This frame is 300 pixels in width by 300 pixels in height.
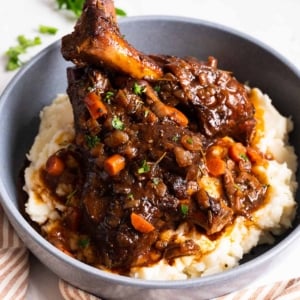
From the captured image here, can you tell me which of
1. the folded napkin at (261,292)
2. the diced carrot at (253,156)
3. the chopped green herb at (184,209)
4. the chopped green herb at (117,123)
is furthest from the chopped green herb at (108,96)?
the folded napkin at (261,292)

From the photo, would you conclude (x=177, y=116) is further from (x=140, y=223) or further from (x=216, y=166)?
(x=140, y=223)

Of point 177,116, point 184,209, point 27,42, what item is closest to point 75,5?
point 27,42

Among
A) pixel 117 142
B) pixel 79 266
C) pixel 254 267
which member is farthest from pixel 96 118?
pixel 254 267

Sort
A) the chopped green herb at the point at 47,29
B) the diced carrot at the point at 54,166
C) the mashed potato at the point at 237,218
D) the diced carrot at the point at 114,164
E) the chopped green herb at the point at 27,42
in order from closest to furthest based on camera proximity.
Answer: the diced carrot at the point at 114,164, the mashed potato at the point at 237,218, the diced carrot at the point at 54,166, the chopped green herb at the point at 27,42, the chopped green herb at the point at 47,29

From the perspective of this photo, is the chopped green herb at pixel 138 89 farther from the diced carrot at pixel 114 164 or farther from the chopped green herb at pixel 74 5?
the chopped green herb at pixel 74 5

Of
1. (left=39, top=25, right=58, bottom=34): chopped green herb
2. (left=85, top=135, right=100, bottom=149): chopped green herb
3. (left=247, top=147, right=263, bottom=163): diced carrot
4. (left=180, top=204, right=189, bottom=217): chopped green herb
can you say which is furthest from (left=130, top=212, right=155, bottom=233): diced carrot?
(left=39, top=25, right=58, bottom=34): chopped green herb

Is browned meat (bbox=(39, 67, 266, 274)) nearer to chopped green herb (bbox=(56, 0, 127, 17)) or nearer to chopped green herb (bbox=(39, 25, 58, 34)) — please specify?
chopped green herb (bbox=(39, 25, 58, 34))

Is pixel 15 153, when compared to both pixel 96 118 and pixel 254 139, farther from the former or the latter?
pixel 254 139
